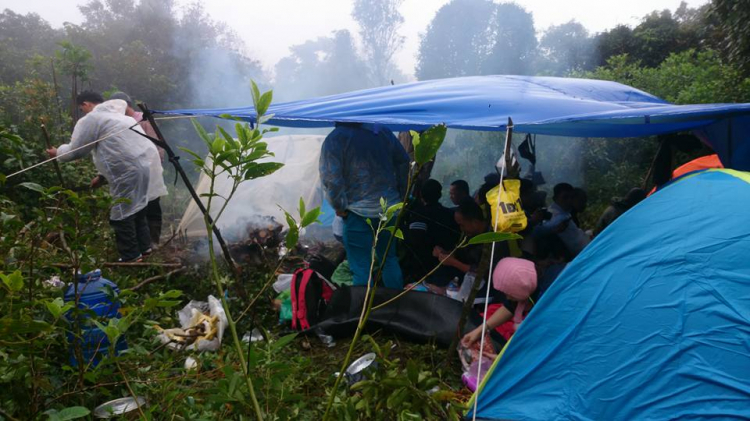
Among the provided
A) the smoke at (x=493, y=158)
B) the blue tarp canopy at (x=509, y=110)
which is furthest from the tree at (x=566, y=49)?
the blue tarp canopy at (x=509, y=110)

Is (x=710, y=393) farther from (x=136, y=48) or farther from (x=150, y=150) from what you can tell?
(x=136, y=48)

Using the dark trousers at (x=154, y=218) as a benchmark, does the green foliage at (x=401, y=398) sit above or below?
above

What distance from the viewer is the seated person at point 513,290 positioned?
2455 mm

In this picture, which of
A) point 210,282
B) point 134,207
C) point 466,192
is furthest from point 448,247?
point 134,207

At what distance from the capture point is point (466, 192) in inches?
170

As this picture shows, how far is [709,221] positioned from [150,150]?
400 cm

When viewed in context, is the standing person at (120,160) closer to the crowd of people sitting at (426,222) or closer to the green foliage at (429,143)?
the crowd of people sitting at (426,222)

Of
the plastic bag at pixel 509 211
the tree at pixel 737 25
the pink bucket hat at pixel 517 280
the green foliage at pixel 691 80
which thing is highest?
the tree at pixel 737 25

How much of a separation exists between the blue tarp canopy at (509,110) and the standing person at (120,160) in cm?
135

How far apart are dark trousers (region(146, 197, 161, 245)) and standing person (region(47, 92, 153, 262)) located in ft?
0.90

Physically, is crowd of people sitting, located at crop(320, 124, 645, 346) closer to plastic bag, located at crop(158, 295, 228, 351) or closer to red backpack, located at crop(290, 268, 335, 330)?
red backpack, located at crop(290, 268, 335, 330)

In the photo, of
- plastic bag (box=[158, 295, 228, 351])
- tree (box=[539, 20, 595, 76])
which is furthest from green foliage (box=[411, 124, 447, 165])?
tree (box=[539, 20, 595, 76])

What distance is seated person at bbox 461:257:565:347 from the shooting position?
2455mm

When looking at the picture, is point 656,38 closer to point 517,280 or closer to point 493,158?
point 493,158
